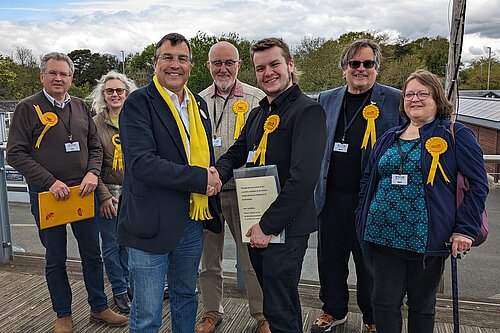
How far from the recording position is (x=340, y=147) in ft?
8.89

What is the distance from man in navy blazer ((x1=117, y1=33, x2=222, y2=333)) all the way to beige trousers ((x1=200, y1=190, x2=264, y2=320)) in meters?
0.61

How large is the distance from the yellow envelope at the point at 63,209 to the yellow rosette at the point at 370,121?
185cm

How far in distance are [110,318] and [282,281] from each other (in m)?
1.58

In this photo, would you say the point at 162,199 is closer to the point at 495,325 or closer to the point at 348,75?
the point at 348,75

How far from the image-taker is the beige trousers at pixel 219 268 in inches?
115

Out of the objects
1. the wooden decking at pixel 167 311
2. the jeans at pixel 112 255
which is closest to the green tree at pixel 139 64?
the wooden decking at pixel 167 311

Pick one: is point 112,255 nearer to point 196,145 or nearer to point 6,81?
point 196,145

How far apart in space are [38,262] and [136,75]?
3526cm

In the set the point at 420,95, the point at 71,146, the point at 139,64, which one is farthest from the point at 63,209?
the point at 139,64

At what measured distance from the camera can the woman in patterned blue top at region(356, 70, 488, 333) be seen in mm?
2123

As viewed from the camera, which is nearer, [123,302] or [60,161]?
[60,161]

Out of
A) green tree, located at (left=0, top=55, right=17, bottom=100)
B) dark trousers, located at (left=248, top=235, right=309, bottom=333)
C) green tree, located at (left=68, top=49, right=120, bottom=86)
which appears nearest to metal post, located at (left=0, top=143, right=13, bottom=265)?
dark trousers, located at (left=248, top=235, right=309, bottom=333)

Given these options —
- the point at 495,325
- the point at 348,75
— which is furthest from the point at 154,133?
the point at 495,325

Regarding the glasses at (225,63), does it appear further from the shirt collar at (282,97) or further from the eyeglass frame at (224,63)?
the shirt collar at (282,97)
